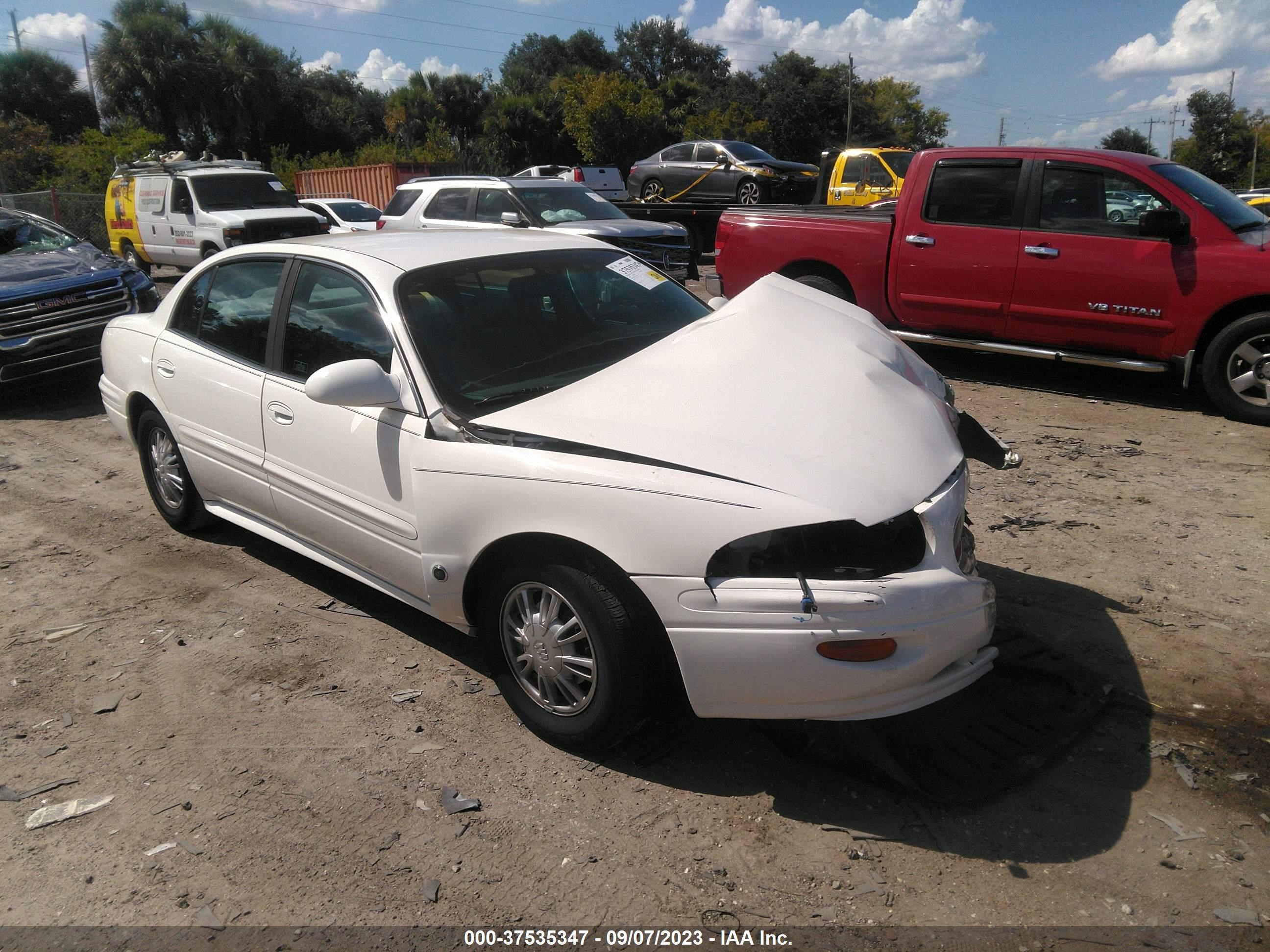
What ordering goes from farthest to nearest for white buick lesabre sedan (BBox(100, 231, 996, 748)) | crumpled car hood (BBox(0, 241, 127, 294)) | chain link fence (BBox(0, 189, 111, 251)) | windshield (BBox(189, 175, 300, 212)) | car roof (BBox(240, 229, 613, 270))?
chain link fence (BBox(0, 189, 111, 251)) < windshield (BBox(189, 175, 300, 212)) < crumpled car hood (BBox(0, 241, 127, 294)) < car roof (BBox(240, 229, 613, 270)) < white buick lesabre sedan (BBox(100, 231, 996, 748))

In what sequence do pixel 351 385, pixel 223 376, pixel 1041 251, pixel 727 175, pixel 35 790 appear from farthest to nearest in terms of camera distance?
pixel 727 175 < pixel 1041 251 < pixel 223 376 < pixel 351 385 < pixel 35 790

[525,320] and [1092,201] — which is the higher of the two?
[1092,201]

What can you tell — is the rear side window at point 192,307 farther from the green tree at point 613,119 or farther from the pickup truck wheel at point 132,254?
the green tree at point 613,119

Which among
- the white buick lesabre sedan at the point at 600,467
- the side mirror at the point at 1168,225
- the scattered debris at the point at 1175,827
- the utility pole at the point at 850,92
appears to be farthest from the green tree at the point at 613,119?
the scattered debris at the point at 1175,827

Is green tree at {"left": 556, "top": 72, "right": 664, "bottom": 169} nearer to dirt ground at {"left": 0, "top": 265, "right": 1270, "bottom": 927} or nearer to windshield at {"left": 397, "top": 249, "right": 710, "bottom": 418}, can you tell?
windshield at {"left": 397, "top": 249, "right": 710, "bottom": 418}

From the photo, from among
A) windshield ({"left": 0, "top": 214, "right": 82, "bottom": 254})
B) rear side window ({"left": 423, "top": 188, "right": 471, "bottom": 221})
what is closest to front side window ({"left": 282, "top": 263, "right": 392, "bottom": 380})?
windshield ({"left": 0, "top": 214, "right": 82, "bottom": 254})

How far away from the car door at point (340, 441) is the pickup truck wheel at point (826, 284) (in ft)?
18.0

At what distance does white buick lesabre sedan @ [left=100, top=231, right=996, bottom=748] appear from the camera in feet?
8.59

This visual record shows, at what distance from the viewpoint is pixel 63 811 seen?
2.97 metres

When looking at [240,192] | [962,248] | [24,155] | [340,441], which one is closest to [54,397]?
[340,441]

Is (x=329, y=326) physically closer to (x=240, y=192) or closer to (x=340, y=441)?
(x=340, y=441)

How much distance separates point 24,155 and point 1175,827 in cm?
4031

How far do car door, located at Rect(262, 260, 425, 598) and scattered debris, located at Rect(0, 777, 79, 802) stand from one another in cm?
123

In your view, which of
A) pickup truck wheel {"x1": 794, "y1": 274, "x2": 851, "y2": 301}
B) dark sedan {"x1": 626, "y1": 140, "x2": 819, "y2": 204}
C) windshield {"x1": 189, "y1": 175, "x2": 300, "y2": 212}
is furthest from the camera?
dark sedan {"x1": 626, "y1": 140, "x2": 819, "y2": 204}
